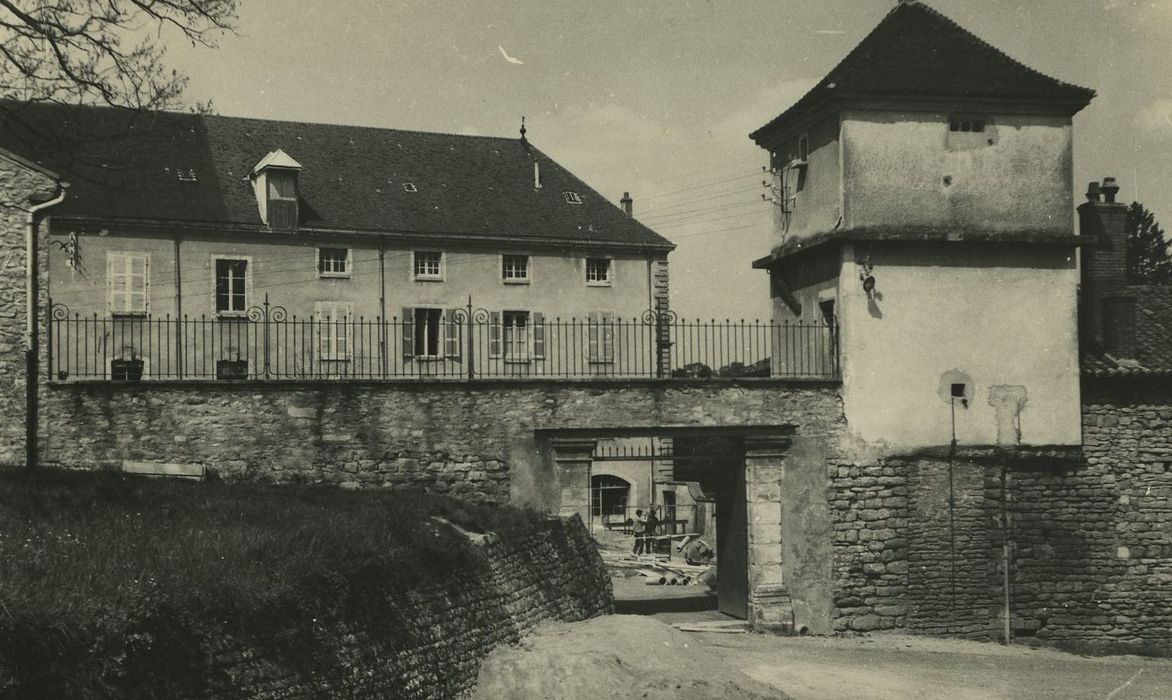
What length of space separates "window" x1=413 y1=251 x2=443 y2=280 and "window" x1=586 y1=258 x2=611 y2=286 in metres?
4.59

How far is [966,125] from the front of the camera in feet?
67.8

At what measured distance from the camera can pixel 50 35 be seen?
520 inches

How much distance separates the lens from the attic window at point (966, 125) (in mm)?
20609

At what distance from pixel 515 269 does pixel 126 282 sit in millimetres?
10926

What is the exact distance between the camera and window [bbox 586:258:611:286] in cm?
3628

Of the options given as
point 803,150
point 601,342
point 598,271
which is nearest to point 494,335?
point 601,342

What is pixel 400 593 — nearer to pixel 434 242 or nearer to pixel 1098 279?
pixel 1098 279

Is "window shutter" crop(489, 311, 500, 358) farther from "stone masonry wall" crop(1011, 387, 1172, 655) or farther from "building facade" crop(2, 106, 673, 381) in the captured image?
"stone masonry wall" crop(1011, 387, 1172, 655)

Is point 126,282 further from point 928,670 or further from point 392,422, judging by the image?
point 928,670

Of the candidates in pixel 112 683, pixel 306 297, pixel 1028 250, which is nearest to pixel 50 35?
pixel 112 683

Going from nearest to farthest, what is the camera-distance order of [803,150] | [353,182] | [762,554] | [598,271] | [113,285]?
[762,554]
[803,150]
[113,285]
[353,182]
[598,271]

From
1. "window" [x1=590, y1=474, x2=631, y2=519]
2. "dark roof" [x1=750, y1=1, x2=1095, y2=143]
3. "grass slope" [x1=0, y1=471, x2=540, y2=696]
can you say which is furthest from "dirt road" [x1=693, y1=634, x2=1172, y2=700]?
"window" [x1=590, y1=474, x2=631, y2=519]

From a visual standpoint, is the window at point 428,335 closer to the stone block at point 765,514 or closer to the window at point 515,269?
the window at point 515,269

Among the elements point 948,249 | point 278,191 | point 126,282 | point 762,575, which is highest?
point 278,191
